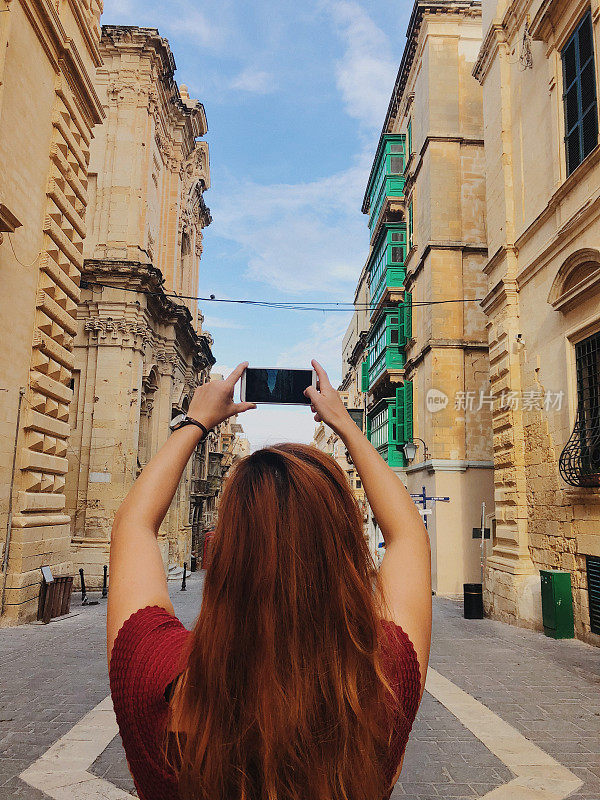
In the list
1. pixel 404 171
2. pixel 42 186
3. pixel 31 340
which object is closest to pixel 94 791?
pixel 31 340

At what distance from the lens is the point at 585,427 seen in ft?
36.1

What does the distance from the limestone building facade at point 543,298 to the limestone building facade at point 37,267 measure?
375 inches

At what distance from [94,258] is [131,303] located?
206 centimetres

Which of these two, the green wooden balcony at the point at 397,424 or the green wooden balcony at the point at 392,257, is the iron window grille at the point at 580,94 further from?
the green wooden balcony at the point at 392,257

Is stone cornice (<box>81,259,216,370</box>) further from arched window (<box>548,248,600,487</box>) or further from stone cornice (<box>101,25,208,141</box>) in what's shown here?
arched window (<box>548,248,600,487</box>)

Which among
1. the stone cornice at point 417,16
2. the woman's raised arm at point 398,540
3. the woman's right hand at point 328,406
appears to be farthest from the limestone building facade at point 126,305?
the woman's raised arm at point 398,540

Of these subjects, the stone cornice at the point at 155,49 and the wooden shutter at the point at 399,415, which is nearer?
the stone cornice at the point at 155,49

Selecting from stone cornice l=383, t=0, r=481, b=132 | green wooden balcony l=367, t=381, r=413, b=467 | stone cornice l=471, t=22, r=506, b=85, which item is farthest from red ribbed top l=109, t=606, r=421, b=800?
stone cornice l=383, t=0, r=481, b=132

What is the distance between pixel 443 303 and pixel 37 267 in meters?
13.5

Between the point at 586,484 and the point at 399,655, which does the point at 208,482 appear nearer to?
the point at 586,484

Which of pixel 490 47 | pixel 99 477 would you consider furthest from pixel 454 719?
pixel 99 477

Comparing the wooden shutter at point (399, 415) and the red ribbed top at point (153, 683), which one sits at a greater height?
the wooden shutter at point (399, 415)

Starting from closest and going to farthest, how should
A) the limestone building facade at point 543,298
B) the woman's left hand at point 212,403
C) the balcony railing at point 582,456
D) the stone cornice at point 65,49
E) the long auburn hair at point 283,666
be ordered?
1. the long auburn hair at point 283,666
2. the woman's left hand at point 212,403
3. the balcony railing at point 582,456
4. the limestone building facade at point 543,298
5. the stone cornice at point 65,49

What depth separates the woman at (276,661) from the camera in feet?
4.11
